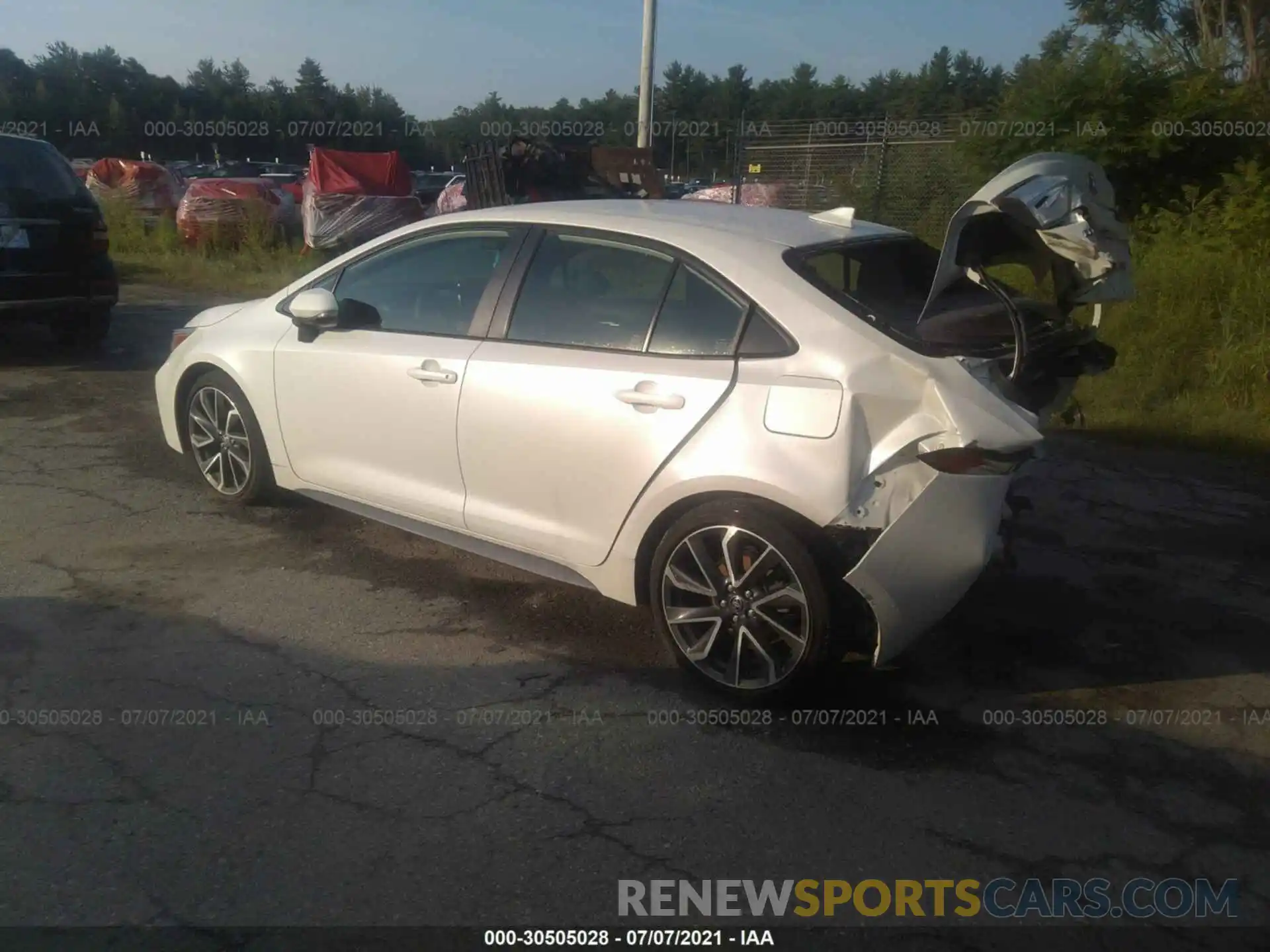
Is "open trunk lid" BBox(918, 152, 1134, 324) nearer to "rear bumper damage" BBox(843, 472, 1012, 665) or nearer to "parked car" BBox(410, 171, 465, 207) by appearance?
"rear bumper damage" BBox(843, 472, 1012, 665)

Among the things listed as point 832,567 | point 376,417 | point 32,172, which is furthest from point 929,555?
point 32,172

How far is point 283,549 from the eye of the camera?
5.24 meters

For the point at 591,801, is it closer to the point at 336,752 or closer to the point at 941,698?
the point at 336,752

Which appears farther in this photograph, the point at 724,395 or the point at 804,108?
the point at 804,108

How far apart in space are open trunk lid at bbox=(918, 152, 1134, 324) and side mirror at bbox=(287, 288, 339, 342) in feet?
8.28

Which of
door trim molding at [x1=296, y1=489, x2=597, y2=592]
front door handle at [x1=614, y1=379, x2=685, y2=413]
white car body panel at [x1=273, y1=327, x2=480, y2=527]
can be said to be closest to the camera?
front door handle at [x1=614, y1=379, x2=685, y2=413]

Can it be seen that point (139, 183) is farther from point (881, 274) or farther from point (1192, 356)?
point (881, 274)

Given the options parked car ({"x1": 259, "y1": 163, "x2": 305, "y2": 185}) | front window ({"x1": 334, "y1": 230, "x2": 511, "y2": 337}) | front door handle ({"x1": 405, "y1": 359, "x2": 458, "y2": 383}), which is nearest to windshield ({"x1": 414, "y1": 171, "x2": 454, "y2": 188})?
parked car ({"x1": 259, "y1": 163, "x2": 305, "y2": 185})

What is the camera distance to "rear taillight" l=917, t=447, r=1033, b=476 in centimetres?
345

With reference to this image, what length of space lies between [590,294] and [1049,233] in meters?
1.68

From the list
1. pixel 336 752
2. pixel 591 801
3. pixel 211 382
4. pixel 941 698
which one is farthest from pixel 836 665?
pixel 211 382

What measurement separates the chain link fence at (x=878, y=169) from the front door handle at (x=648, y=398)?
1013 cm

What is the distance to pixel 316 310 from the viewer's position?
15.9ft

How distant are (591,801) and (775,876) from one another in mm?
605
